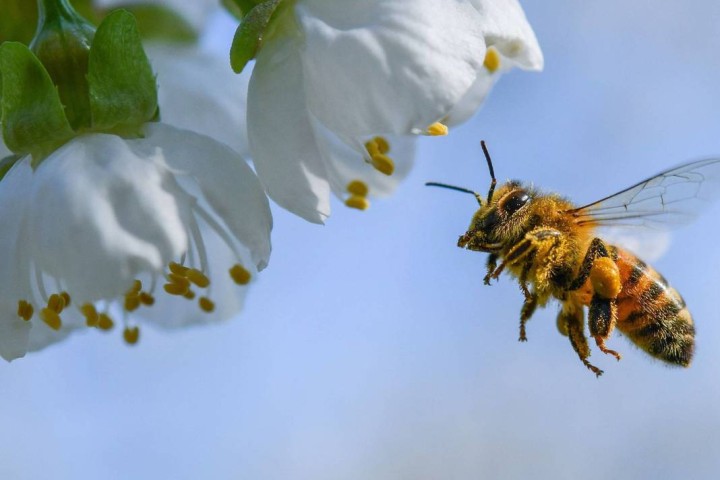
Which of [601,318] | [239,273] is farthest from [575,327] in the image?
[239,273]

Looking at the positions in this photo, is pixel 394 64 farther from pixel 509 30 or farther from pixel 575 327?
pixel 575 327

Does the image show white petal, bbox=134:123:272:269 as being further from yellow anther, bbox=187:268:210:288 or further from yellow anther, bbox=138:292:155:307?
yellow anther, bbox=138:292:155:307

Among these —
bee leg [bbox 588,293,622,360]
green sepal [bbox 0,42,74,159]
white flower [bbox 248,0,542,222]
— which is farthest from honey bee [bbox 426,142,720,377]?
green sepal [bbox 0,42,74,159]

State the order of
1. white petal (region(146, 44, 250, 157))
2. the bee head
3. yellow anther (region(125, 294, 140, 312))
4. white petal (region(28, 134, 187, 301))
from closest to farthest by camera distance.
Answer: white petal (region(28, 134, 187, 301)), yellow anther (region(125, 294, 140, 312)), the bee head, white petal (region(146, 44, 250, 157))

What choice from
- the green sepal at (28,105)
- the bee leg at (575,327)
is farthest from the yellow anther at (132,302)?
the bee leg at (575,327)

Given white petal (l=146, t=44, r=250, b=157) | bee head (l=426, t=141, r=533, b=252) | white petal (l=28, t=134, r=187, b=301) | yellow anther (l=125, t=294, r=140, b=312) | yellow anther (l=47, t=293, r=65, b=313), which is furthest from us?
white petal (l=146, t=44, r=250, b=157)

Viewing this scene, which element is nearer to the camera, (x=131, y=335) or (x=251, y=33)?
(x=251, y=33)

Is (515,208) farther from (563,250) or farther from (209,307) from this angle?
(209,307)
